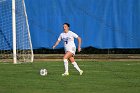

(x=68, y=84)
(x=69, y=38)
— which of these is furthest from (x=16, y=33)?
(x=68, y=84)

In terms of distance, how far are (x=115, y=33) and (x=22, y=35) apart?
4.78 m

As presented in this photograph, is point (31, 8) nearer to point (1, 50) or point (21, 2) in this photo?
point (21, 2)

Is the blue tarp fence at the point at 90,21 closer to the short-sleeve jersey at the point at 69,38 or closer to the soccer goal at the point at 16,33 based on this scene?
the soccer goal at the point at 16,33

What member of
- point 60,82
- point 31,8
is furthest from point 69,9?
point 60,82

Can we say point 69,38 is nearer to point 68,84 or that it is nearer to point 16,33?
point 68,84

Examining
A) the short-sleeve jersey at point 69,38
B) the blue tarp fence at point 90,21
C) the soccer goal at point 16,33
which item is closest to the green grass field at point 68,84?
the short-sleeve jersey at point 69,38

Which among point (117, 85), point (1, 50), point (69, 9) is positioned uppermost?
point (69, 9)

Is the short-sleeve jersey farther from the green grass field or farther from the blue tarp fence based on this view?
the blue tarp fence

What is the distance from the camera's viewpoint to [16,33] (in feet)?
75.2

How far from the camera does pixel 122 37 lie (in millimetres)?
23594

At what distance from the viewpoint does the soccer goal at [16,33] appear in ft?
74.8

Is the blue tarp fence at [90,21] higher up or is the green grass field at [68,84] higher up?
the blue tarp fence at [90,21]

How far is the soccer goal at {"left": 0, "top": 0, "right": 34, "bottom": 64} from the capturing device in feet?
74.8

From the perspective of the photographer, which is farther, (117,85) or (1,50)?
(1,50)
